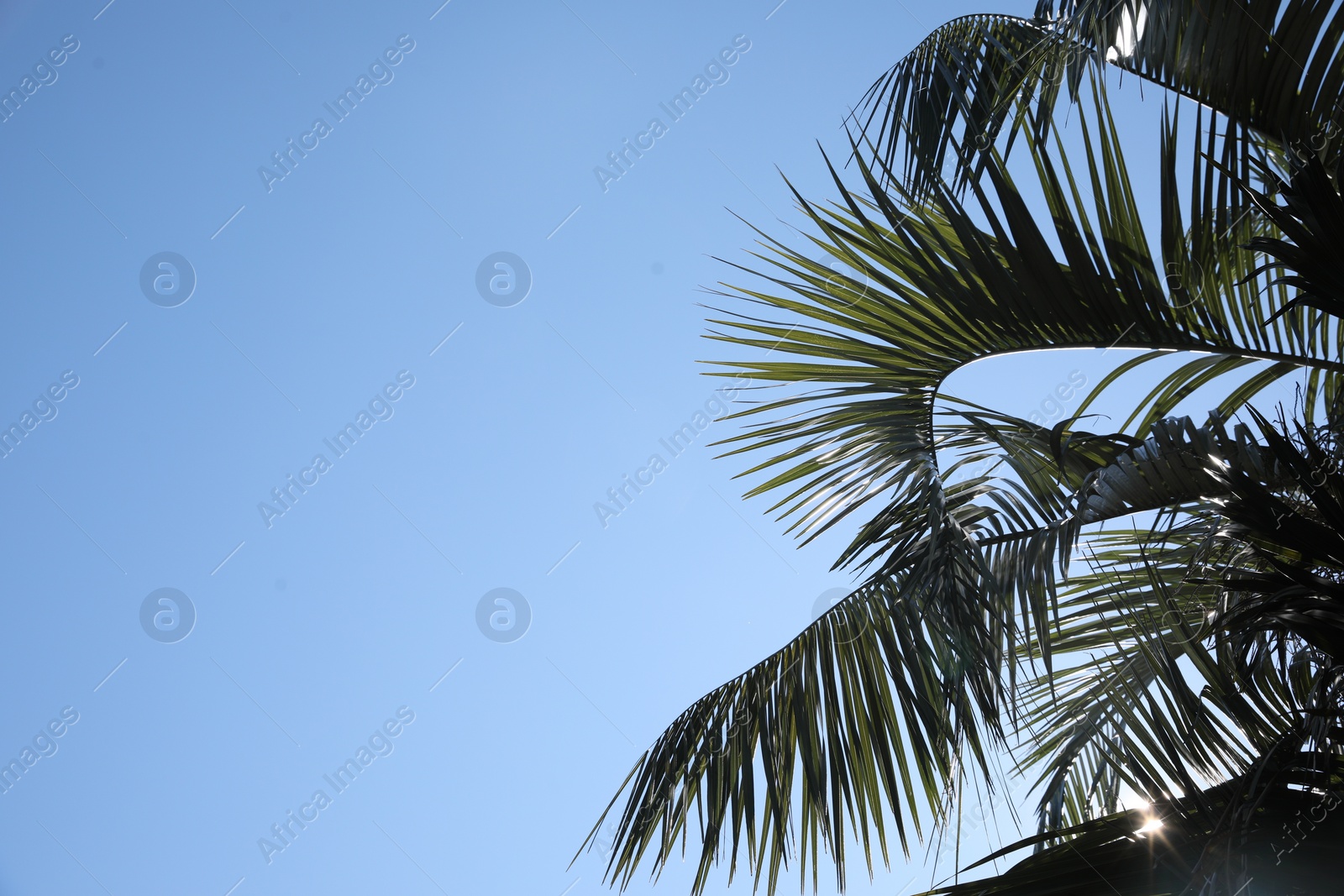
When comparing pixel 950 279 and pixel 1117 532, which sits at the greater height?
pixel 950 279

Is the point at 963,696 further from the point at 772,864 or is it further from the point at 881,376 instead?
the point at 881,376

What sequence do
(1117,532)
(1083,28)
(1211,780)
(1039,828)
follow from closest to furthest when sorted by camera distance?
(1211,780), (1083,28), (1117,532), (1039,828)

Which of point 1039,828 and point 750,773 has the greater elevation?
point 750,773

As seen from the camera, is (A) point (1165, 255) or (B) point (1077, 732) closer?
(A) point (1165, 255)

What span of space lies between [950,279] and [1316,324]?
97 centimetres

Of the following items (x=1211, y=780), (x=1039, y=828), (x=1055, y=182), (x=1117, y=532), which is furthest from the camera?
(x=1039, y=828)

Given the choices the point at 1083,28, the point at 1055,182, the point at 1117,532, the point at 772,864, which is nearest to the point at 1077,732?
the point at 1117,532

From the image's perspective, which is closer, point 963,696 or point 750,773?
point 963,696

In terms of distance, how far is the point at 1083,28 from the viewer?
2277 mm

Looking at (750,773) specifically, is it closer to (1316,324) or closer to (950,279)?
(950,279)

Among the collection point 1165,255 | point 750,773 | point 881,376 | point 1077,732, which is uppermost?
point 881,376

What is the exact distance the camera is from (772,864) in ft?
7.75

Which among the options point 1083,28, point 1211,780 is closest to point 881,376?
point 1083,28

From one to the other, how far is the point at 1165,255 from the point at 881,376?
0.76 meters
